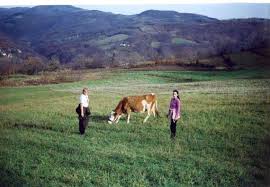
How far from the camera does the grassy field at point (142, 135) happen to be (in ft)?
23.7

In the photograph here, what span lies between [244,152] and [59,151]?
8.46ft

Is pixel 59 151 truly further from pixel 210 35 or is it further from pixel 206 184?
pixel 210 35

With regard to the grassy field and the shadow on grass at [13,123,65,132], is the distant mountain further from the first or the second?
the shadow on grass at [13,123,65,132]

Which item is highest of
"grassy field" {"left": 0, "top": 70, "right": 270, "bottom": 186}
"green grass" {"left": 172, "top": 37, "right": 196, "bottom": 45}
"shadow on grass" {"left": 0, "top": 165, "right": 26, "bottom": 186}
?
"green grass" {"left": 172, "top": 37, "right": 196, "bottom": 45}

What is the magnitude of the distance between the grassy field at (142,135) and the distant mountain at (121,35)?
0.29 m

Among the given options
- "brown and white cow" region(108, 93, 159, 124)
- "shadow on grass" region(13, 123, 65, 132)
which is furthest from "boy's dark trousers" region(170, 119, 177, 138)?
"shadow on grass" region(13, 123, 65, 132)

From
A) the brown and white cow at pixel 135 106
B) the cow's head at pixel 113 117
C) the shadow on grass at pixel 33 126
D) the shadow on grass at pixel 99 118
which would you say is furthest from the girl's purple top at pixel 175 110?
the shadow on grass at pixel 33 126

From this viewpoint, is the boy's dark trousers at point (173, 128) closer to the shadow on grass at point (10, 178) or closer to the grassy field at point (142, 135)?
the grassy field at point (142, 135)

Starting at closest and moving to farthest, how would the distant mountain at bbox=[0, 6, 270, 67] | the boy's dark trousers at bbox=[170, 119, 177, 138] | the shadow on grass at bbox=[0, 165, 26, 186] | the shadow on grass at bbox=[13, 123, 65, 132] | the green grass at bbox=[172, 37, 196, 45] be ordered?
the boy's dark trousers at bbox=[170, 119, 177, 138] < the distant mountain at bbox=[0, 6, 270, 67] < the green grass at bbox=[172, 37, 196, 45] < the shadow on grass at bbox=[0, 165, 26, 186] < the shadow on grass at bbox=[13, 123, 65, 132]

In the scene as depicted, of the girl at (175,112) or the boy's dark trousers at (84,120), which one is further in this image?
the boy's dark trousers at (84,120)

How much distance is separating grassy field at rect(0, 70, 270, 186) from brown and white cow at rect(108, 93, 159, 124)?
0.09 m

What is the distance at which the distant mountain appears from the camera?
7.64 m

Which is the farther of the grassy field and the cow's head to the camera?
the cow's head

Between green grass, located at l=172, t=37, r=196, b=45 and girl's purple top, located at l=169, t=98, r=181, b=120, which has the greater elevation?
Result: green grass, located at l=172, t=37, r=196, b=45
